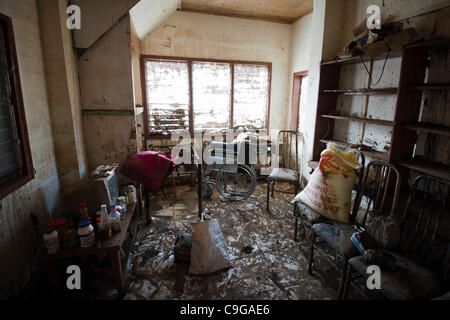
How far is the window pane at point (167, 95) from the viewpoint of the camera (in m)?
3.88

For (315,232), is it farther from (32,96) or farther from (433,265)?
(32,96)

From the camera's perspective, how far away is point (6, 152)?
1.59m

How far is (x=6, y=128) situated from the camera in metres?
1.59

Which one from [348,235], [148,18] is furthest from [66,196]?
[148,18]

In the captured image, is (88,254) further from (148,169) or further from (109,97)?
(109,97)

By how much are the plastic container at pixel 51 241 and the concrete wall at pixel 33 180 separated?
0.24 metres

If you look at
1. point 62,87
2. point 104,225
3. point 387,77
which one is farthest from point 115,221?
point 387,77

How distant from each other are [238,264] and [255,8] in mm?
3754

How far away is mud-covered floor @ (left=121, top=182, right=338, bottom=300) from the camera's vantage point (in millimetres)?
1819

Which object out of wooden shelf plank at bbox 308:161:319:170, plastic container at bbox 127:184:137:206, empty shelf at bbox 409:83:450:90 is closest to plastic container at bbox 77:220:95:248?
plastic container at bbox 127:184:137:206

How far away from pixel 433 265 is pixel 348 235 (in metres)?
0.88

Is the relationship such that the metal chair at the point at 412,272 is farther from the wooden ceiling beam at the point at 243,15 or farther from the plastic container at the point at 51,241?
the wooden ceiling beam at the point at 243,15

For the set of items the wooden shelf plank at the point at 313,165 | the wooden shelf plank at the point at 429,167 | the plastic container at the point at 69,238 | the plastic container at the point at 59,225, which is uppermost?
the wooden shelf plank at the point at 429,167

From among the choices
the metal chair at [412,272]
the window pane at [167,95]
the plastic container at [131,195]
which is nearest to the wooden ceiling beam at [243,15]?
the window pane at [167,95]
